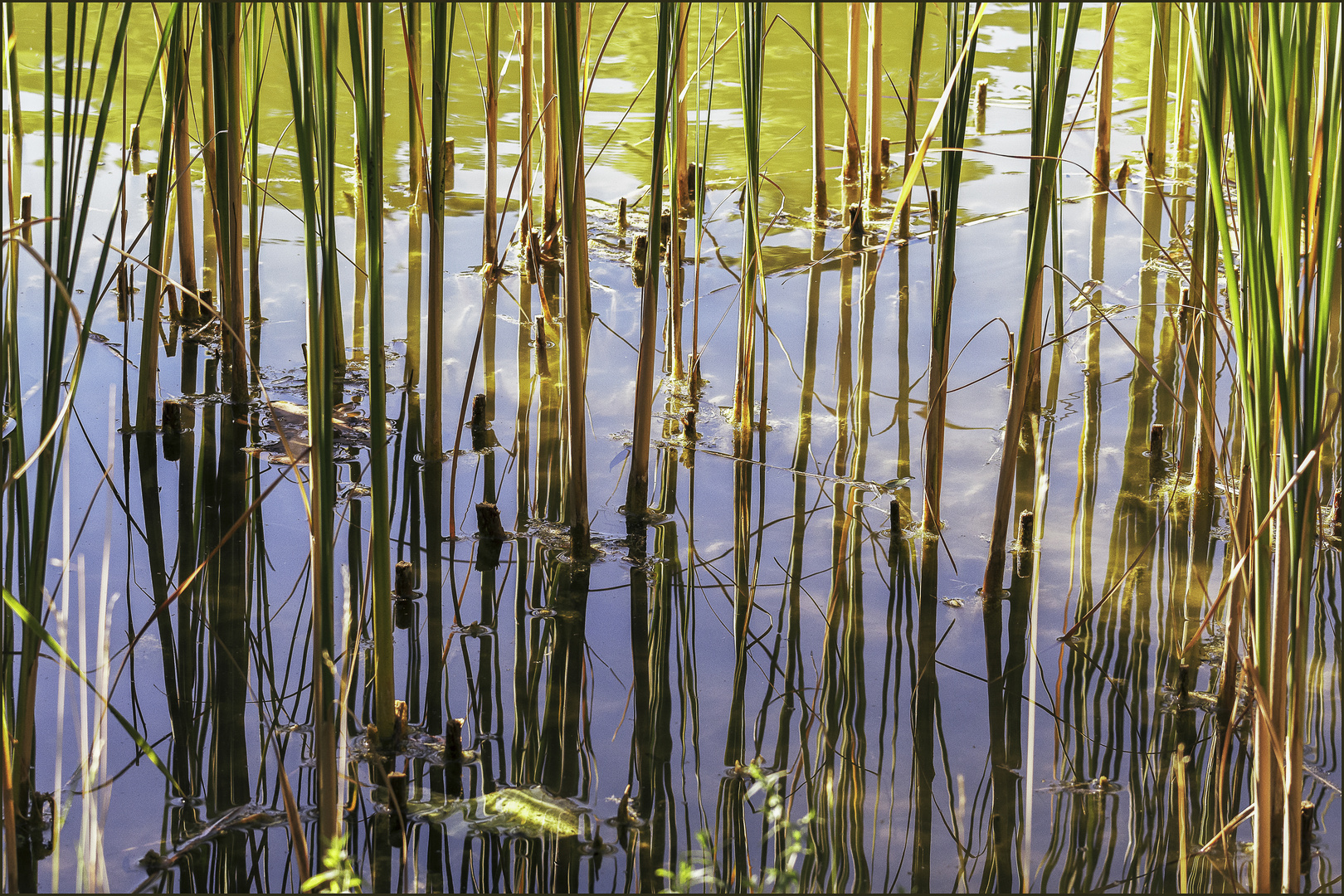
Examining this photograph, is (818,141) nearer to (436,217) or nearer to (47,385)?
(436,217)

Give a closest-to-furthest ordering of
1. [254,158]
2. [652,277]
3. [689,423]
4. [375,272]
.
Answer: [375,272], [652,277], [254,158], [689,423]

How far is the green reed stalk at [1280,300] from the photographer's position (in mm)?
1245

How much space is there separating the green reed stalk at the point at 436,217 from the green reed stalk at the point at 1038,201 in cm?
113

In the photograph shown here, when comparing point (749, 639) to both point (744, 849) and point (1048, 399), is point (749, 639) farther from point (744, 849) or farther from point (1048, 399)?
point (1048, 399)

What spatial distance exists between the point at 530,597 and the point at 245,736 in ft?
2.18

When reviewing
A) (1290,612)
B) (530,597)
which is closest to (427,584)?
(530,597)

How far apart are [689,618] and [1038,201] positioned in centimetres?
106

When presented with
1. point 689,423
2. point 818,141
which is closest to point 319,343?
point 689,423

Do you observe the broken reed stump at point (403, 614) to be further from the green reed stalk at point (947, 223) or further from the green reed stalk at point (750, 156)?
the green reed stalk at point (947, 223)

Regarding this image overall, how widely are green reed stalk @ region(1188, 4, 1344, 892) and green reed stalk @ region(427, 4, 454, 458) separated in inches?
60.1

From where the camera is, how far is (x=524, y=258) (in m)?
4.15

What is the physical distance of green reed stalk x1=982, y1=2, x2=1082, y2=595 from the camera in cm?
200

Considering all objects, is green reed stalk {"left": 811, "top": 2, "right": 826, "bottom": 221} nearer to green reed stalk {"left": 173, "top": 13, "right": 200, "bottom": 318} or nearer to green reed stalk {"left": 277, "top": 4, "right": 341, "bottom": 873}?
green reed stalk {"left": 173, "top": 13, "right": 200, "bottom": 318}

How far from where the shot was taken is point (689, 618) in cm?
243
